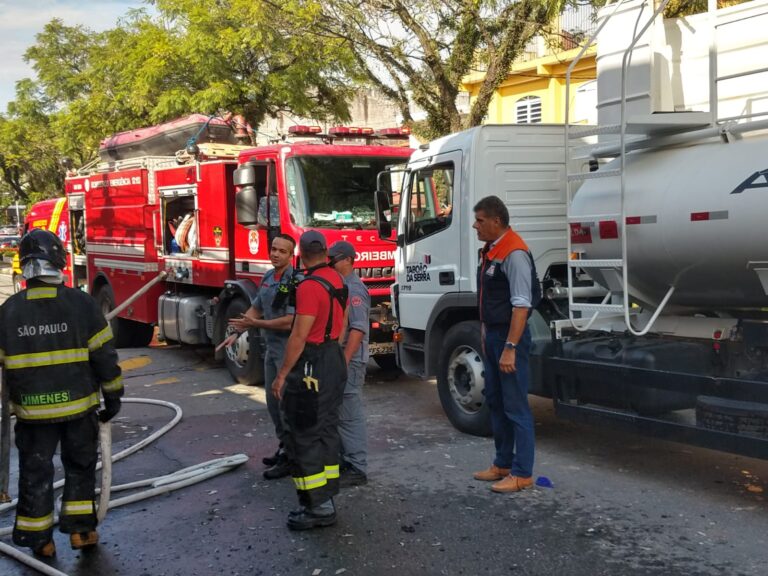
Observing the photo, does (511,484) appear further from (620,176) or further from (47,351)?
(47,351)

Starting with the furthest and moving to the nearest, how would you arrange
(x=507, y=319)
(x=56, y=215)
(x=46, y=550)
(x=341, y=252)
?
(x=56, y=215) → (x=341, y=252) → (x=507, y=319) → (x=46, y=550)

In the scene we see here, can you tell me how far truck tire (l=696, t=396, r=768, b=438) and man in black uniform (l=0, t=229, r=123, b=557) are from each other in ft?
11.6

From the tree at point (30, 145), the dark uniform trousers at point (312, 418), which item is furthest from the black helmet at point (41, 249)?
the tree at point (30, 145)

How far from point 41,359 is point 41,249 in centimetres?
59

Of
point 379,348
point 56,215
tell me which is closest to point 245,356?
point 379,348

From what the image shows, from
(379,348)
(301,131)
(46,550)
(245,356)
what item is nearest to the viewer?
(46,550)

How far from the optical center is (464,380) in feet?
22.4

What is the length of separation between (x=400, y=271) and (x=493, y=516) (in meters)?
3.32

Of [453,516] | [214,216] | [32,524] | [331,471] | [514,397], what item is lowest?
[453,516]

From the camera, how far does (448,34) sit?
13195 mm

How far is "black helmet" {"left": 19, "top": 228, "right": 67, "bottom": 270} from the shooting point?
14.0 ft

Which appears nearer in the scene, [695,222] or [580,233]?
[695,222]

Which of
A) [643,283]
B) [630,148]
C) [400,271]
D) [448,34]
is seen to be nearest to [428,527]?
[643,283]

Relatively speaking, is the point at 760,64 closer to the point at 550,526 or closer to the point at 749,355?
the point at 749,355
